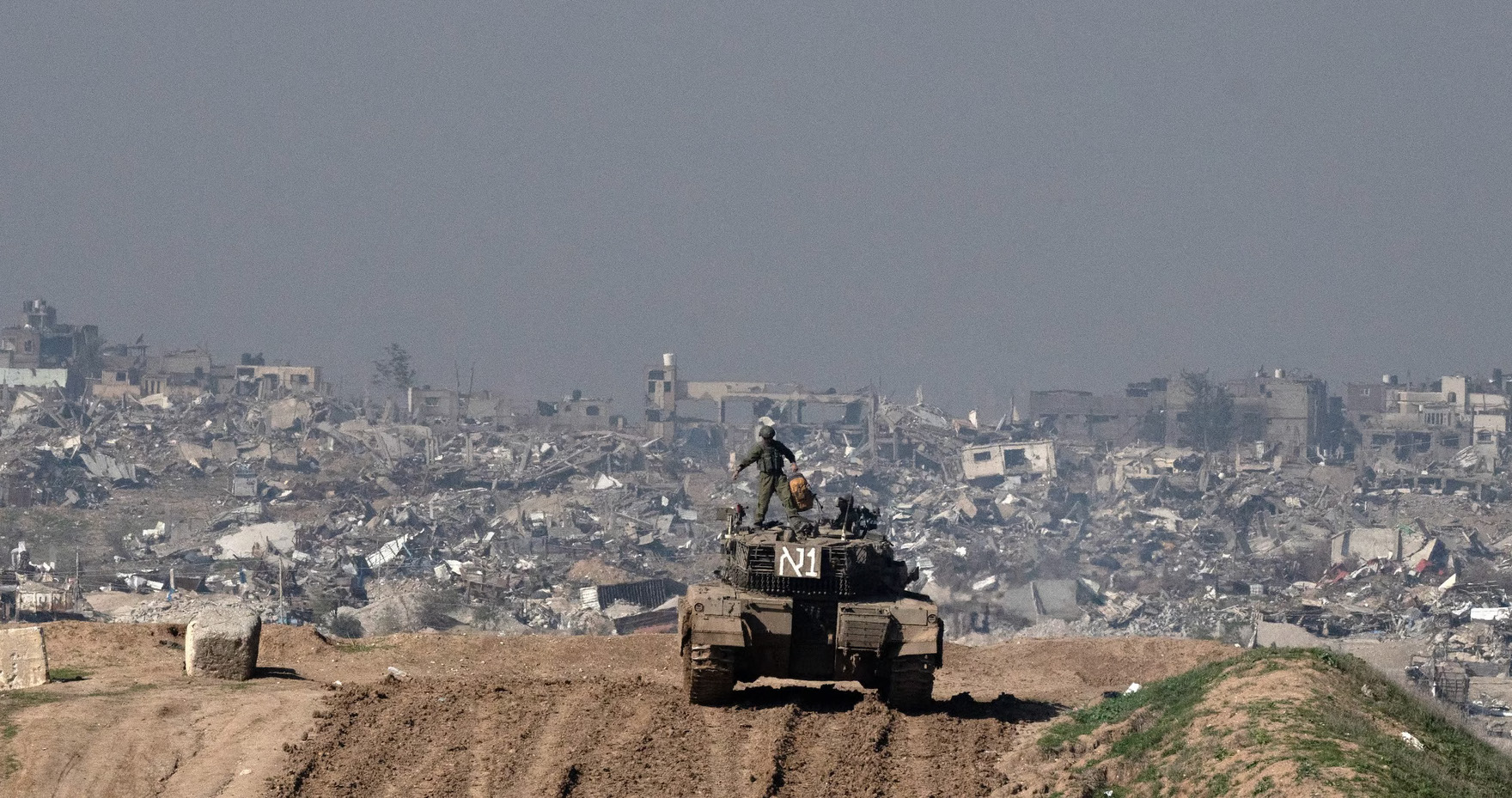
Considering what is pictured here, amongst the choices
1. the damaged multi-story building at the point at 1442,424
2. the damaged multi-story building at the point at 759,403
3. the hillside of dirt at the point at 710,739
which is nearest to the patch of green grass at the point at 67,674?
the hillside of dirt at the point at 710,739

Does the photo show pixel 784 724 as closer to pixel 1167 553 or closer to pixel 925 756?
pixel 925 756

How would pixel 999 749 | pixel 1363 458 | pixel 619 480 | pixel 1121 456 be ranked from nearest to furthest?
pixel 999 749 → pixel 619 480 → pixel 1121 456 → pixel 1363 458

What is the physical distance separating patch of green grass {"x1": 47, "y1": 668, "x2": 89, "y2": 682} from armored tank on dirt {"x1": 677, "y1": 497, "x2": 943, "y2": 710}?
281 inches

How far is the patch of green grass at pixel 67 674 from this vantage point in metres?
19.8

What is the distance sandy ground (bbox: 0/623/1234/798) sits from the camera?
49.6ft

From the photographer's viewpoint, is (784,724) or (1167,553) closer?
(784,724)

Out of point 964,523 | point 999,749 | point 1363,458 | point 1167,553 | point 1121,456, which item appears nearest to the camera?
point 999,749

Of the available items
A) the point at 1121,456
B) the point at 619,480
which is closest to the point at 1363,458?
the point at 1121,456

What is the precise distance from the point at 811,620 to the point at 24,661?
28.6 feet

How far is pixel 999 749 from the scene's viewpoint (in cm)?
1734

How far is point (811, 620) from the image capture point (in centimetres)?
1883

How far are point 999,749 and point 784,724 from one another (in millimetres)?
2204

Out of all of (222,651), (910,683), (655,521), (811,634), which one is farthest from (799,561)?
(655,521)

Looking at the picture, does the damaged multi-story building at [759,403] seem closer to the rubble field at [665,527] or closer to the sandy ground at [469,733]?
the rubble field at [665,527]
